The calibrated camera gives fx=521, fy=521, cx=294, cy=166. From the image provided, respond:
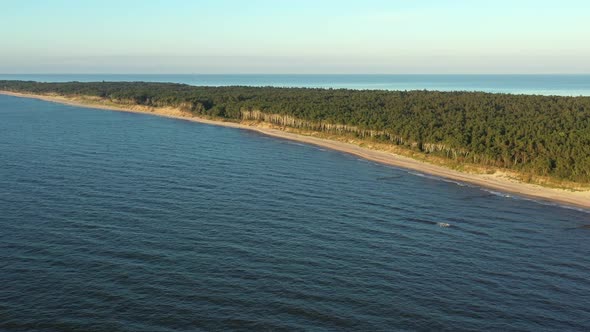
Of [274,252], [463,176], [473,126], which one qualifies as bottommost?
[274,252]

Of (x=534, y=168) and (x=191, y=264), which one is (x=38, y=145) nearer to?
(x=191, y=264)

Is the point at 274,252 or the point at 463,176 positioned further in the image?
the point at 463,176

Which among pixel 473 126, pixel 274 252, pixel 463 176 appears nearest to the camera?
pixel 274 252

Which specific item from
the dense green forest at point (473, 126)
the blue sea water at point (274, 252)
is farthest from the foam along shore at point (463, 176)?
the blue sea water at point (274, 252)

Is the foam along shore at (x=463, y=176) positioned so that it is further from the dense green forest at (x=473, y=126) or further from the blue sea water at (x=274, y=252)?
the blue sea water at (x=274, y=252)

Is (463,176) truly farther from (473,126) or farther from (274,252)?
(274,252)

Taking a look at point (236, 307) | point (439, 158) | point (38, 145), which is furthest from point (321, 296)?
point (38, 145)

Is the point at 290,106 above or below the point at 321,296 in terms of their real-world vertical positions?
above

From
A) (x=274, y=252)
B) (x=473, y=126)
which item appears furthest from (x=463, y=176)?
(x=274, y=252)

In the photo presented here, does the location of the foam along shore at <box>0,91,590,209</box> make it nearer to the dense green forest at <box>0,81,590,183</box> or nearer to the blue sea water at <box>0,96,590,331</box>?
the dense green forest at <box>0,81,590,183</box>
